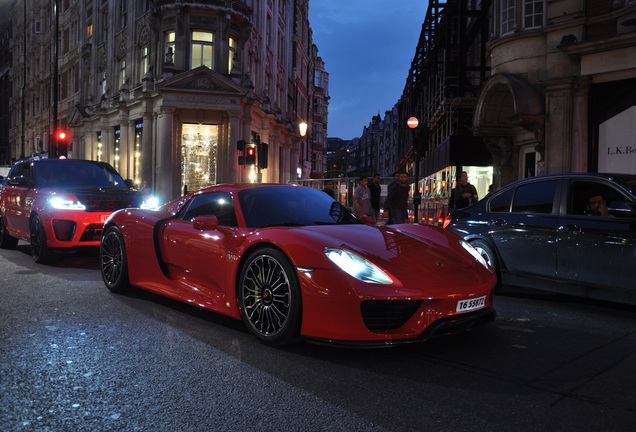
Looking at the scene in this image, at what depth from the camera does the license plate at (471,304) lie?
400 cm

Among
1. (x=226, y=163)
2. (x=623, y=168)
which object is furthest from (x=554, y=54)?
(x=226, y=163)

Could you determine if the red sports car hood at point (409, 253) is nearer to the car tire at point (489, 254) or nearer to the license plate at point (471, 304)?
the license plate at point (471, 304)

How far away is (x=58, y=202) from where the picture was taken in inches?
340

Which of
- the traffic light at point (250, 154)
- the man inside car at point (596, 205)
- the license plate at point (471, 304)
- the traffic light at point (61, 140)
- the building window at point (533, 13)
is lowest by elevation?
the license plate at point (471, 304)

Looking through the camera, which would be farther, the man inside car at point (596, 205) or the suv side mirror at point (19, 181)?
the suv side mirror at point (19, 181)

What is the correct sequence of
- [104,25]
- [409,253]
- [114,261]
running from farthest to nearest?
[104,25] < [114,261] < [409,253]

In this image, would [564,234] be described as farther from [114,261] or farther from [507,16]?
[507,16]

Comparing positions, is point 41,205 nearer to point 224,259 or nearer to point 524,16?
point 224,259

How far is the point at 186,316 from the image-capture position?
17.4ft

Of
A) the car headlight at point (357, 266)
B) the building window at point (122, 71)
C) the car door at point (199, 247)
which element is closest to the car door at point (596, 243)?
the car headlight at point (357, 266)

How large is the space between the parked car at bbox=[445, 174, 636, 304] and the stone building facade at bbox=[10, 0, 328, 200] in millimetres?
11607

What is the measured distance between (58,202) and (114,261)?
287 cm

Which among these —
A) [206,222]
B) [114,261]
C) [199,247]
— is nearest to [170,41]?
[114,261]

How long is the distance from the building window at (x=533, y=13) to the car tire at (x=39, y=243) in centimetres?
1494
